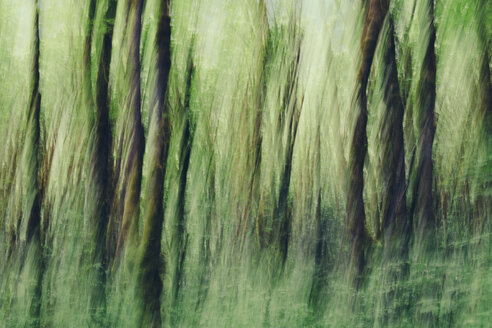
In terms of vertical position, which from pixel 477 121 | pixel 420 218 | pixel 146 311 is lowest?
pixel 146 311

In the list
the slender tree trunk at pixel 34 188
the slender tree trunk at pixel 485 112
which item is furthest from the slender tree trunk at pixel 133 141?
the slender tree trunk at pixel 485 112

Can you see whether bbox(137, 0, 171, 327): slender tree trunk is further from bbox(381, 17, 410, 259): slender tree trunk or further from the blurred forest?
bbox(381, 17, 410, 259): slender tree trunk

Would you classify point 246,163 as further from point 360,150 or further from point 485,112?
point 485,112

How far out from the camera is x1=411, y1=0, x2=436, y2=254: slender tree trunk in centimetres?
68

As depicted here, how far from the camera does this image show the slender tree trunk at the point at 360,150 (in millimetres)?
685

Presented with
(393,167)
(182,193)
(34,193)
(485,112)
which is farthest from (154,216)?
(485,112)

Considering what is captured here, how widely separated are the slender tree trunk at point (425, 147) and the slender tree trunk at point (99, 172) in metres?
0.35

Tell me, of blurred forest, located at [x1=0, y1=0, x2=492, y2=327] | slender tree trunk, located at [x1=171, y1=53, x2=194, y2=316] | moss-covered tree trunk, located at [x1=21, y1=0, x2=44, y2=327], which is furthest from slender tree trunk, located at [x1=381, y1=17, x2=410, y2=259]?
moss-covered tree trunk, located at [x1=21, y1=0, x2=44, y2=327]

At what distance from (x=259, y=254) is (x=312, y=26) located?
263 mm

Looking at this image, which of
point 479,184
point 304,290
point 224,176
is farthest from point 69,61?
point 479,184

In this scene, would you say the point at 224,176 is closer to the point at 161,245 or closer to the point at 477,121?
the point at 161,245

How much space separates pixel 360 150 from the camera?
693mm

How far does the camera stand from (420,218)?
26.7 inches

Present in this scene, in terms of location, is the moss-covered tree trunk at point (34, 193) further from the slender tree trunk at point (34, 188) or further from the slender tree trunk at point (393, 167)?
the slender tree trunk at point (393, 167)
